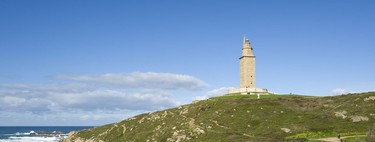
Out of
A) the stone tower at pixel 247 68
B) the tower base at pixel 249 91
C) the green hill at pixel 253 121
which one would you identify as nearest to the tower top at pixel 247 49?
the stone tower at pixel 247 68

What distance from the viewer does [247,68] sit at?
95438mm

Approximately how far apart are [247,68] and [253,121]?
3587 centimetres

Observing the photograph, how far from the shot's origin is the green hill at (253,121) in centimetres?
5362

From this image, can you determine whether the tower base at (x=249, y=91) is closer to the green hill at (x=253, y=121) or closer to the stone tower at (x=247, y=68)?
the stone tower at (x=247, y=68)

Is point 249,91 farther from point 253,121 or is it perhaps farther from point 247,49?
point 253,121

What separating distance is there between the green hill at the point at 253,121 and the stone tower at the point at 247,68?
21.0 m

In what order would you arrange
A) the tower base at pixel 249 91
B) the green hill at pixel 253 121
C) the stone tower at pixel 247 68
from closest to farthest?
the green hill at pixel 253 121 → the tower base at pixel 249 91 → the stone tower at pixel 247 68

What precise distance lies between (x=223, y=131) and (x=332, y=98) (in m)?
23.4

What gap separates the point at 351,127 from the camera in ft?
174

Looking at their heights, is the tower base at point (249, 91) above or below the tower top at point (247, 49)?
below

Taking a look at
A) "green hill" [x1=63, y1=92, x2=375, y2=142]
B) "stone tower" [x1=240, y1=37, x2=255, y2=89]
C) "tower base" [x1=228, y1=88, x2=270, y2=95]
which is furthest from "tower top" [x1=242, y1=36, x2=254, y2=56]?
"green hill" [x1=63, y1=92, x2=375, y2=142]

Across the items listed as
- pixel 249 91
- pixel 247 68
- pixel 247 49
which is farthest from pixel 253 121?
pixel 247 49

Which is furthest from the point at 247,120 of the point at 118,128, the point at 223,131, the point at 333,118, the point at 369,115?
the point at 118,128

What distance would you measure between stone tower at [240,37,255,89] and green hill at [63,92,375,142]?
826 inches
